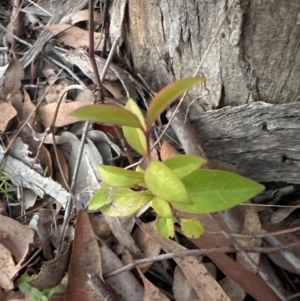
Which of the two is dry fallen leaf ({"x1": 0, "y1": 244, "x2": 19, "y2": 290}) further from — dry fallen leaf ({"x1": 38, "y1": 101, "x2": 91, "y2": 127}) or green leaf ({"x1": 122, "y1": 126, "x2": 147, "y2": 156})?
green leaf ({"x1": 122, "y1": 126, "x2": 147, "y2": 156})

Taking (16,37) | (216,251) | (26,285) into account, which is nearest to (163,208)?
(216,251)

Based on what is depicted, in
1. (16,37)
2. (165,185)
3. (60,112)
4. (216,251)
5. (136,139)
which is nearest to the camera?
(165,185)

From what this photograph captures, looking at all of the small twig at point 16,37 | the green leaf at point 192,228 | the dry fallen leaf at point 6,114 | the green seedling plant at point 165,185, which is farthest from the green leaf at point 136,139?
the small twig at point 16,37

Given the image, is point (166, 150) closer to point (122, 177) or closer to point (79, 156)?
point (79, 156)

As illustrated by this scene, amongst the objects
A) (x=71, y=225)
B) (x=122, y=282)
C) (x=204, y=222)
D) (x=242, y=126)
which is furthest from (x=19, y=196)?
(x=242, y=126)

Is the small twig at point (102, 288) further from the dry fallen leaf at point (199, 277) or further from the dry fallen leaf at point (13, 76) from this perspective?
the dry fallen leaf at point (13, 76)

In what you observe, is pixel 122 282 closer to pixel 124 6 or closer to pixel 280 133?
pixel 280 133
